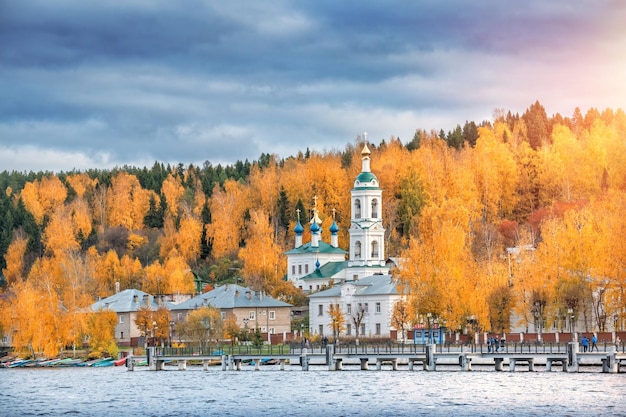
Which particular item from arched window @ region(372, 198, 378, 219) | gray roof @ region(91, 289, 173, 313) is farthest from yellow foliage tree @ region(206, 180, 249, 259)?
arched window @ region(372, 198, 378, 219)

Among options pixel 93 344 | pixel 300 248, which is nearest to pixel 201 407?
pixel 93 344

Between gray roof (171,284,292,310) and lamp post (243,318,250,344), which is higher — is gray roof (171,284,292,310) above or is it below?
above

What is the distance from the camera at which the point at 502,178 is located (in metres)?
161

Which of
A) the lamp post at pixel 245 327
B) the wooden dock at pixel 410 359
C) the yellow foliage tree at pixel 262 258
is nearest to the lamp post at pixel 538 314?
the wooden dock at pixel 410 359

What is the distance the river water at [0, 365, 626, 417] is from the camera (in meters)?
68.0

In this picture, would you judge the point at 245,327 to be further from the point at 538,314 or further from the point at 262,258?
the point at 262,258

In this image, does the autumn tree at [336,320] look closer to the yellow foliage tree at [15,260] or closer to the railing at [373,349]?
the railing at [373,349]

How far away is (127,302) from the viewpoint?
13612cm

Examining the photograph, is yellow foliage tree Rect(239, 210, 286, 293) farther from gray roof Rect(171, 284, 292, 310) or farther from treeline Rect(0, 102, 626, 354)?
gray roof Rect(171, 284, 292, 310)

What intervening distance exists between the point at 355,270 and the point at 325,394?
2548 inches

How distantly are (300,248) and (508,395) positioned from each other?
3432 inches

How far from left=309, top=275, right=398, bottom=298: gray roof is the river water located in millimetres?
30370

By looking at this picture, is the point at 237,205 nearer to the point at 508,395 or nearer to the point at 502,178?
the point at 502,178

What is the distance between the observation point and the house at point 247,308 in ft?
422
